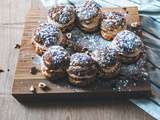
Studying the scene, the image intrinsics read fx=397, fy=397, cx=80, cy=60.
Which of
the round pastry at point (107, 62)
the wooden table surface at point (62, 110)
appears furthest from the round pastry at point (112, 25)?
the wooden table surface at point (62, 110)

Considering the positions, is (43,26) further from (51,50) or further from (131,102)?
(131,102)

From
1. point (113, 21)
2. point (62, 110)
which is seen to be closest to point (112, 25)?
point (113, 21)

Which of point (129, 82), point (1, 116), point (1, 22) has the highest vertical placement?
point (1, 22)

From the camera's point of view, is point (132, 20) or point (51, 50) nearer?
point (51, 50)

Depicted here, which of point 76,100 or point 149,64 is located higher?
point 149,64

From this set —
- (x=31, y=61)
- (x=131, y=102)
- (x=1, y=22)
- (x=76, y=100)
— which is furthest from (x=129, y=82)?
(x=1, y=22)

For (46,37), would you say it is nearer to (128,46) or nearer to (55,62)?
(55,62)

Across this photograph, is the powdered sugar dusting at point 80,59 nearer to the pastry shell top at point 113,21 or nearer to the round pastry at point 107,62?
the round pastry at point 107,62
